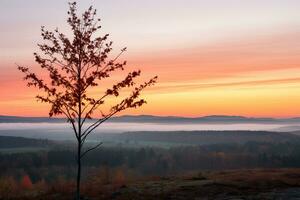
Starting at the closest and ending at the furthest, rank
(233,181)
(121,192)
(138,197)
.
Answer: (138,197)
(121,192)
(233,181)

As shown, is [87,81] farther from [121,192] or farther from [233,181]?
[233,181]

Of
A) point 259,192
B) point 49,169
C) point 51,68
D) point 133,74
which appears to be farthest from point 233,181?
point 49,169

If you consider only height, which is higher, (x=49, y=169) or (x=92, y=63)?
(x=92, y=63)

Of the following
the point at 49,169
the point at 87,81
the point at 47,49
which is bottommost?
the point at 49,169

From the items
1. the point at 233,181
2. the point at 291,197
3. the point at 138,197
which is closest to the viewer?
the point at 291,197

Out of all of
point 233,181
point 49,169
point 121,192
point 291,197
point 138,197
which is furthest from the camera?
point 49,169

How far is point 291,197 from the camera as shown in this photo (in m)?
30.7

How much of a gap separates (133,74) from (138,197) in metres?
11.9

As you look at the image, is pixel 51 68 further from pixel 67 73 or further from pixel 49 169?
pixel 49 169

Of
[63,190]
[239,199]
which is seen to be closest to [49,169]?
[63,190]

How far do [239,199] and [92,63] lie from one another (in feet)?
44.6

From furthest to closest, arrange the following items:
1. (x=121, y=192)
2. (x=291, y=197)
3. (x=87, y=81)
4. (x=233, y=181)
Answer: (x=233, y=181) < (x=121, y=192) < (x=291, y=197) < (x=87, y=81)

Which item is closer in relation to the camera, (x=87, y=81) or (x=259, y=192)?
(x=87, y=81)

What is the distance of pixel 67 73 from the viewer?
24.5 m
